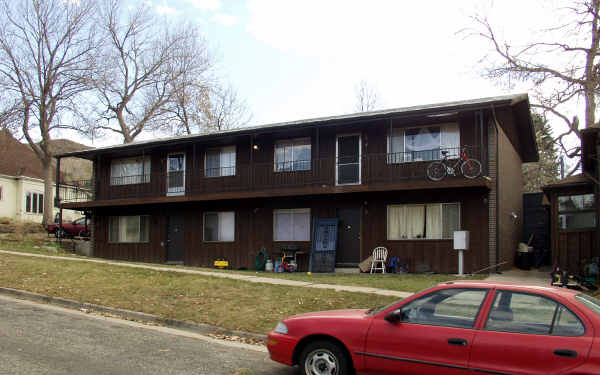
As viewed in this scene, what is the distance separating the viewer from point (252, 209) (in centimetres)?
2122

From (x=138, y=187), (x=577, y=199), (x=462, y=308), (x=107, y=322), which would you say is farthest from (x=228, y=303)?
(x=138, y=187)

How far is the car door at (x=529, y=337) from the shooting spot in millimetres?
4711

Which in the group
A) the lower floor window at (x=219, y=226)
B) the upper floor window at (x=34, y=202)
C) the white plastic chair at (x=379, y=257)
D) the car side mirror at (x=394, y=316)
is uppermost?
the upper floor window at (x=34, y=202)

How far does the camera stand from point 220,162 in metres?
22.6

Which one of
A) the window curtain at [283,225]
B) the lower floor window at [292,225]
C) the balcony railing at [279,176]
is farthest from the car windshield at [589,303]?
the window curtain at [283,225]

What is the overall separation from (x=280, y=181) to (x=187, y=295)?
9.70 meters

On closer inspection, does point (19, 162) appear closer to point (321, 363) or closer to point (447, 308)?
point (321, 363)

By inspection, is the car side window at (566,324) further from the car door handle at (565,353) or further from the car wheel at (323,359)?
the car wheel at (323,359)

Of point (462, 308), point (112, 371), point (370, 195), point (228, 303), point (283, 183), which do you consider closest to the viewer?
point (462, 308)

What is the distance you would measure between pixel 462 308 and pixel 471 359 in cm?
54

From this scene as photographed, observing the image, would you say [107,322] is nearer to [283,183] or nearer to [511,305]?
[511,305]

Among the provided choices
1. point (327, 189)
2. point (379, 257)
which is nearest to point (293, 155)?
point (327, 189)

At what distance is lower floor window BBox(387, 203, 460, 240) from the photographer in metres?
17.5

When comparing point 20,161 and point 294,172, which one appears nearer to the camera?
point 294,172
